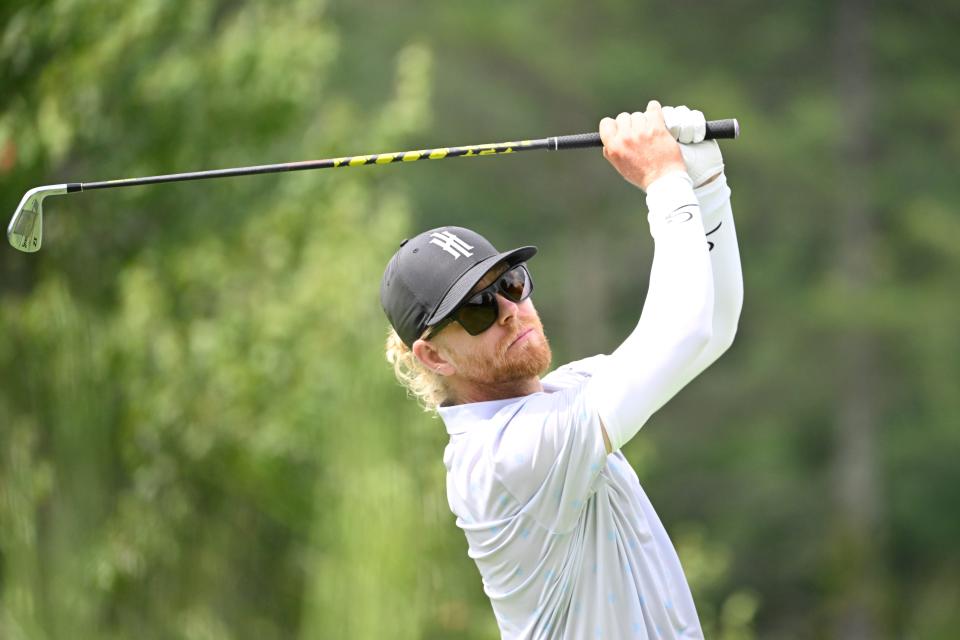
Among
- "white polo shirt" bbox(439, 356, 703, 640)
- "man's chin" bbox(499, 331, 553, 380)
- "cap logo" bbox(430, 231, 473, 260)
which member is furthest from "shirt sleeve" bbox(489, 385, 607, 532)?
"cap logo" bbox(430, 231, 473, 260)

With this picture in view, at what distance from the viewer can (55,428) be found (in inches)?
218

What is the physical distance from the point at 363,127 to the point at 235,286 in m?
1.24

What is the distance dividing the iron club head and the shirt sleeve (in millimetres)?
1456

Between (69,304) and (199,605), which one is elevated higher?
(69,304)

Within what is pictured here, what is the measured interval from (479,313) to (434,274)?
121 millimetres

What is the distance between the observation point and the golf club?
2828mm

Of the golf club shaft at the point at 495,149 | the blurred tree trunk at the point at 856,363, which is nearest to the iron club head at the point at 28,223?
the golf club shaft at the point at 495,149

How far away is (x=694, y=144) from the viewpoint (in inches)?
109

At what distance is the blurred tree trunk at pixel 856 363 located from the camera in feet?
57.5

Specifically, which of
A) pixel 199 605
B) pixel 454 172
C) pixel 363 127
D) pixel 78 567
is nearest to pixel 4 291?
pixel 78 567

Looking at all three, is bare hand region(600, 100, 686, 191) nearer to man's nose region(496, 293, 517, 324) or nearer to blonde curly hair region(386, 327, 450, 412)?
man's nose region(496, 293, 517, 324)

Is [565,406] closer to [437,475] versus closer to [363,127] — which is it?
[437,475]

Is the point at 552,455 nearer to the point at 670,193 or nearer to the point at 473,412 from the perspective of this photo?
the point at 473,412

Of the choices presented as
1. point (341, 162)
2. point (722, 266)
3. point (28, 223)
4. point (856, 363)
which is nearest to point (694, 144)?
point (722, 266)
